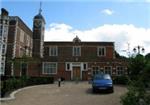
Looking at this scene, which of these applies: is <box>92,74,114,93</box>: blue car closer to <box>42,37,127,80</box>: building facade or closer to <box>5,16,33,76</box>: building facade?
<box>42,37,127,80</box>: building facade

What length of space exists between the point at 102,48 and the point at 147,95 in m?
36.7

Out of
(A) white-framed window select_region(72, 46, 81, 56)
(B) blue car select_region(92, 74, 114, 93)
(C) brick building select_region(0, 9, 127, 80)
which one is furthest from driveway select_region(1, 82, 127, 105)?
(A) white-framed window select_region(72, 46, 81, 56)

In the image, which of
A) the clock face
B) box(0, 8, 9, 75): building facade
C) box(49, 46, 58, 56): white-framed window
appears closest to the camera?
box(0, 8, 9, 75): building facade

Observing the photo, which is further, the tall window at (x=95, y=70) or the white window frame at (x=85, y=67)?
the white window frame at (x=85, y=67)

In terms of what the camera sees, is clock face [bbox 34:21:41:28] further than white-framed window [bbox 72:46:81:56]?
Yes

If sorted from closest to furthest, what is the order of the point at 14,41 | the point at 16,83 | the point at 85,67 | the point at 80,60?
the point at 16,83 → the point at 14,41 → the point at 85,67 → the point at 80,60

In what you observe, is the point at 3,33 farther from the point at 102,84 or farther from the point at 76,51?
the point at 102,84

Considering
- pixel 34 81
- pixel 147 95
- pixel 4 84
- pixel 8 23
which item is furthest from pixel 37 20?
pixel 147 95

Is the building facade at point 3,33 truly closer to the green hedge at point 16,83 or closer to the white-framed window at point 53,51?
the white-framed window at point 53,51

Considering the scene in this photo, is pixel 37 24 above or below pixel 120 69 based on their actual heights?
above

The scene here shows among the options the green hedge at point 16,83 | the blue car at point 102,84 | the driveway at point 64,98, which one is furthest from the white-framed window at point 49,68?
the driveway at point 64,98

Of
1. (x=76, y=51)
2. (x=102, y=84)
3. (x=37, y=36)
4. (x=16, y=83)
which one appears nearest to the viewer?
(x=102, y=84)

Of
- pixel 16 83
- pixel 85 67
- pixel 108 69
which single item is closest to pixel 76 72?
pixel 85 67

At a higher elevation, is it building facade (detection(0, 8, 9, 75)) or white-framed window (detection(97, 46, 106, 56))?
building facade (detection(0, 8, 9, 75))
